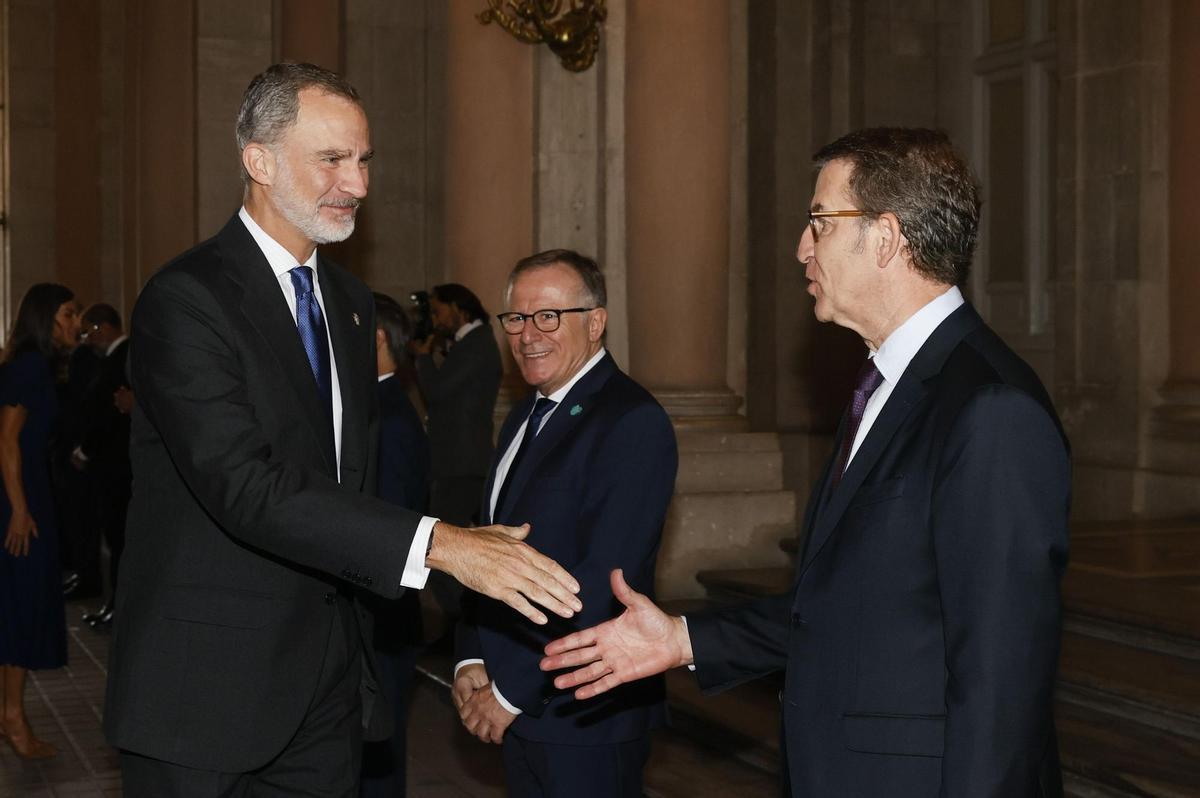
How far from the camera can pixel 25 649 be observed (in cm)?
734

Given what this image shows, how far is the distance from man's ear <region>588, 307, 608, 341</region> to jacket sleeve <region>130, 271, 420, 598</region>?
123 cm

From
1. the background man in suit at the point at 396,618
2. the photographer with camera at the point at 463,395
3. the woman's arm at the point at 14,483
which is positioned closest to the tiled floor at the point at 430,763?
the woman's arm at the point at 14,483

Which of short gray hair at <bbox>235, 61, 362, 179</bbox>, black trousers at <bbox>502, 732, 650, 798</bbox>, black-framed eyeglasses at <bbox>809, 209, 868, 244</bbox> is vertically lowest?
black trousers at <bbox>502, 732, 650, 798</bbox>

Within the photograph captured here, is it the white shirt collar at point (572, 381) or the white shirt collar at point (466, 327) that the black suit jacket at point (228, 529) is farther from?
the white shirt collar at point (466, 327)

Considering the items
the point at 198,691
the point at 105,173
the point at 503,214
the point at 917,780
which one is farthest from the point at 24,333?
the point at 105,173

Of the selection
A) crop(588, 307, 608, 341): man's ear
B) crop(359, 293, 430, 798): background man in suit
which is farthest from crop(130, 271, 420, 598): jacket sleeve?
crop(359, 293, 430, 798): background man in suit

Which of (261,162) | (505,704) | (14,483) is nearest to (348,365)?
(261,162)

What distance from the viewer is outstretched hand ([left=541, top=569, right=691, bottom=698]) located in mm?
2795

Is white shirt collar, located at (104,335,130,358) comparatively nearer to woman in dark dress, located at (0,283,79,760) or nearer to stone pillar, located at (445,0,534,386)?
stone pillar, located at (445,0,534,386)

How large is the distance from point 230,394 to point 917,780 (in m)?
1.46

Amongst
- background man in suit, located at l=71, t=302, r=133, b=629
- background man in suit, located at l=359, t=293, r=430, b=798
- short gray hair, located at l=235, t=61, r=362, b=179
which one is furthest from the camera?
background man in suit, located at l=71, t=302, r=133, b=629

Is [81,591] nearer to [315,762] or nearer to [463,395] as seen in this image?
[463,395]

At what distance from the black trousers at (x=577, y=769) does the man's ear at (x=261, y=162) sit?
1.49 metres

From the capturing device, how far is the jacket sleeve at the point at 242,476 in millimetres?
2896
